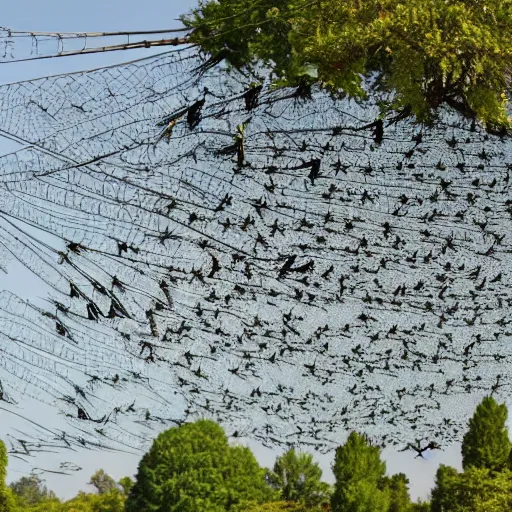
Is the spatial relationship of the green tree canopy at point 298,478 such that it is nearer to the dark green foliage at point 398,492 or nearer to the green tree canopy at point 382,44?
the dark green foliage at point 398,492

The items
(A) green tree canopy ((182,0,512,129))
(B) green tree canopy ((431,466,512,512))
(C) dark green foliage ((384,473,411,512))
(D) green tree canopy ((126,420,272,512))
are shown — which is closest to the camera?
(A) green tree canopy ((182,0,512,129))

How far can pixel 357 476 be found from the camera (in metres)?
11.4

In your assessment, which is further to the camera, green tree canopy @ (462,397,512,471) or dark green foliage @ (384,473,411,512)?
dark green foliage @ (384,473,411,512)

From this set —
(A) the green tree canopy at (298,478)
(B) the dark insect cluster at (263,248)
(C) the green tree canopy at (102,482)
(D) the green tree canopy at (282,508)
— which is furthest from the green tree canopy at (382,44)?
(C) the green tree canopy at (102,482)

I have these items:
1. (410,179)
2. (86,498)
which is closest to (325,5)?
(410,179)

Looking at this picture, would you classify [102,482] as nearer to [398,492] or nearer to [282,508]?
[398,492]

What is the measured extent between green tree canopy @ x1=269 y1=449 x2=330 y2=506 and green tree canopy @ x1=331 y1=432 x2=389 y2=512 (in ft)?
21.9

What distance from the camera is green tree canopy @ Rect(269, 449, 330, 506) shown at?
1844cm

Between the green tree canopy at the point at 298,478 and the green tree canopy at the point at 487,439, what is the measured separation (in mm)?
7138

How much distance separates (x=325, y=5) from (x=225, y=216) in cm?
217

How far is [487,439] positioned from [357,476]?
6.01 feet

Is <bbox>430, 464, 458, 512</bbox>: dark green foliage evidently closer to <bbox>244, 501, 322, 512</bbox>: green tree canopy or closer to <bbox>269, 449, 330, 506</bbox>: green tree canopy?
<bbox>244, 501, 322, 512</bbox>: green tree canopy

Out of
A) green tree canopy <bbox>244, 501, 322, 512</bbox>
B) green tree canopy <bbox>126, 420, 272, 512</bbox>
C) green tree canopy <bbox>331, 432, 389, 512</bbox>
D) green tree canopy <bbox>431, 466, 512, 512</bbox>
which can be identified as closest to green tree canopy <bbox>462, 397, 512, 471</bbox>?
green tree canopy <bbox>431, 466, 512, 512</bbox>

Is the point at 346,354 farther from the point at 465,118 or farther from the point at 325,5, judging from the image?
the point at 325,5
